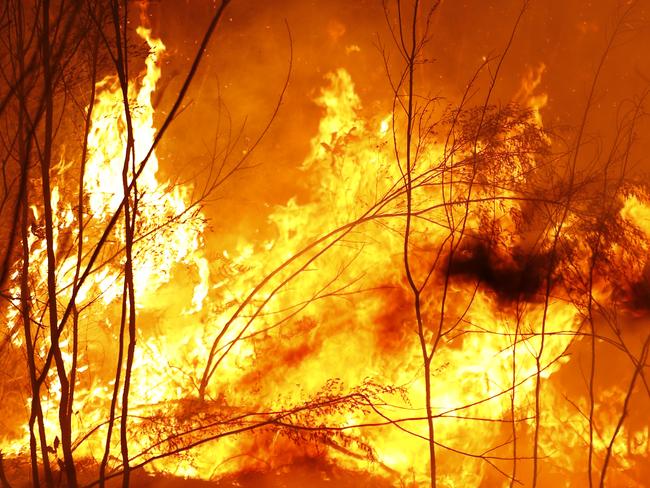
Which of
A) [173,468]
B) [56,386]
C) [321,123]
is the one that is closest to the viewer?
[173,468]

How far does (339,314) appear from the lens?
707 centimetres

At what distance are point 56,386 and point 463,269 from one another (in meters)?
4.73

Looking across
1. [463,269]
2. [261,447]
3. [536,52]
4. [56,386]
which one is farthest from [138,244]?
[536,52]

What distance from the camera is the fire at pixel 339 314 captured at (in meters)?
6.55

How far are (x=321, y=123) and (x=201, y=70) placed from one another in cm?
160

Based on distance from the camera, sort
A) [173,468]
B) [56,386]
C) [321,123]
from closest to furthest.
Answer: [173,468], [56,386], [321,123]

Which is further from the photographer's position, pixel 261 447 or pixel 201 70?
pixel 201 70

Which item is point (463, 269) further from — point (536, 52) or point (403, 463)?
point (536, 52)

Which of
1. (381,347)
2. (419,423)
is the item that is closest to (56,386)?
(381,347)

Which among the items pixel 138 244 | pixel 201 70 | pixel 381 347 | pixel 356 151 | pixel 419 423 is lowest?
pixel 419 423

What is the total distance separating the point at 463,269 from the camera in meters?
7.18

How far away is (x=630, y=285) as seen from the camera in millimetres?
7145

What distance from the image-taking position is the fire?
655 centimetres

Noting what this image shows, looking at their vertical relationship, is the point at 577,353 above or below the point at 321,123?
below
